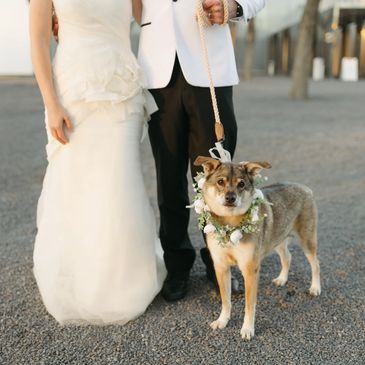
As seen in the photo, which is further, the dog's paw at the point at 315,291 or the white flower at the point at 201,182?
the dog's paw at the point at 315,291

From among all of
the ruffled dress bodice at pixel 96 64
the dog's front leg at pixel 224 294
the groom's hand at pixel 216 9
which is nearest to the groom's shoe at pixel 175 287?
the dog's front leg at pixel 224 294

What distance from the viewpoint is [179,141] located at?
359 centimetres

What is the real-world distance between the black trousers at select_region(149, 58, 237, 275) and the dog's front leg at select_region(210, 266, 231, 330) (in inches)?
21.3

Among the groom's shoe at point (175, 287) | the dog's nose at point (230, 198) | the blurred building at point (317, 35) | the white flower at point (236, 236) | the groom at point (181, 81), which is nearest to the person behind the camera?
the dog's nose at point (230, 198)

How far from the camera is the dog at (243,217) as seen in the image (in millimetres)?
3094

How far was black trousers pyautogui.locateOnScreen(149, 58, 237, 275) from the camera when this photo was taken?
11.3ft

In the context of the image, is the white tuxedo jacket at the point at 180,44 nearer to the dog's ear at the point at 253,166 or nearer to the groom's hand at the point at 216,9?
the groom's hand at the point at 216,9

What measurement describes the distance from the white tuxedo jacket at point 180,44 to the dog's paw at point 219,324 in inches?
62.6

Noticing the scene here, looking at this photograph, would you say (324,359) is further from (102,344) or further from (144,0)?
(144,0)

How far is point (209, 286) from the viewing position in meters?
4.05

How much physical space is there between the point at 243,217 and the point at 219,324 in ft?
2.61

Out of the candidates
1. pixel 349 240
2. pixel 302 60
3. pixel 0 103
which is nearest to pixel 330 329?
pixel 349 240

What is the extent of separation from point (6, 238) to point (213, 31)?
3.10 meters

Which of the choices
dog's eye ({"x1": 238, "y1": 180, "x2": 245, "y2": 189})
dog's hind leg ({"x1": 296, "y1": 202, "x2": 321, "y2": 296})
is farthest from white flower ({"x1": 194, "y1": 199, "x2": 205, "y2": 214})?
dog's hind leg ({"x1": 296, "y1": 202, "x2": 321, "y2": 296})
